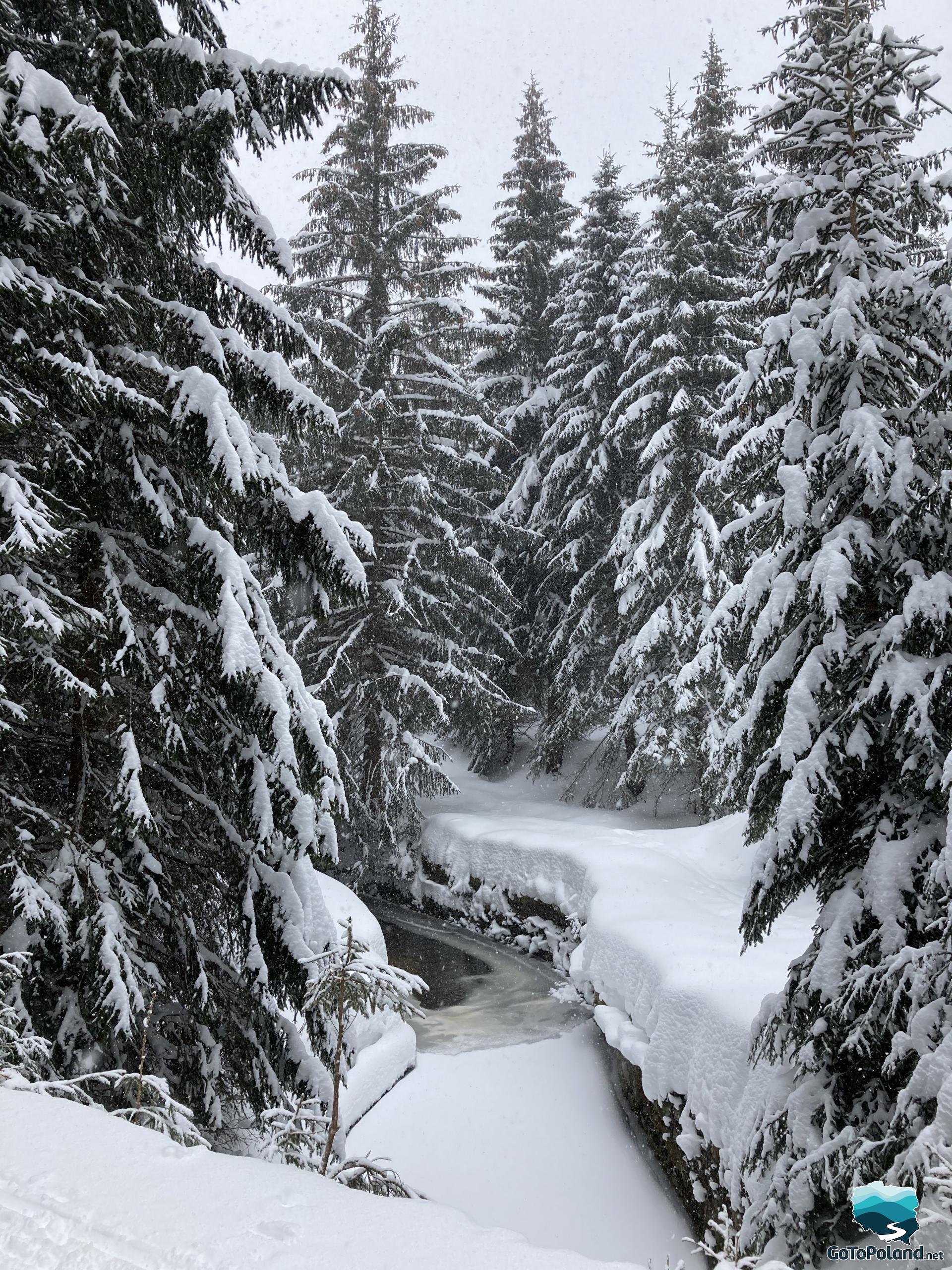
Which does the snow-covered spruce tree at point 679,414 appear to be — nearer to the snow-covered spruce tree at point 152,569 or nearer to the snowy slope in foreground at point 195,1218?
the snow-covered spruce tree at point 152,569

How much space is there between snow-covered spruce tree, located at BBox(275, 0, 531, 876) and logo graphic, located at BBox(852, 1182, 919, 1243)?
1326 centimetres

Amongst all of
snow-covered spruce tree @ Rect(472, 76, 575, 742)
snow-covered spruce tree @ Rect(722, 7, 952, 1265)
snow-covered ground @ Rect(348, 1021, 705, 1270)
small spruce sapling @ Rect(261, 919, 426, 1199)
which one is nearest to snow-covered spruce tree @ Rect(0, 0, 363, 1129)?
small spruce sapling @ Rect(261, 919, 426, 1199)

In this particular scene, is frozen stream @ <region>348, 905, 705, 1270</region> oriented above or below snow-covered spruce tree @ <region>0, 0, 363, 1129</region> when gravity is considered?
below

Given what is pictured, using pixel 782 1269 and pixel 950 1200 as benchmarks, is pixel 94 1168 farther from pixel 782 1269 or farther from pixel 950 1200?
pixel 950 1200

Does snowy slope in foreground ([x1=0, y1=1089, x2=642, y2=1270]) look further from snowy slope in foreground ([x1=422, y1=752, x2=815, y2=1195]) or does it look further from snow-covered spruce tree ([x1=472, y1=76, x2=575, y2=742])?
snow-covered spruce tree ([x1=472, y1=76, x2=575, y2=742])

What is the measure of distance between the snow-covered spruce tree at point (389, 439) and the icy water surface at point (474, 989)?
2159 mm

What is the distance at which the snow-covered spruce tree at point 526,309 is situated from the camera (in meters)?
20.8

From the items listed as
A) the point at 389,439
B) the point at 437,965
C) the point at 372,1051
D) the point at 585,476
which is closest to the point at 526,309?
the point at 585,476

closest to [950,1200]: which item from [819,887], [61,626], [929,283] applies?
[819,887]

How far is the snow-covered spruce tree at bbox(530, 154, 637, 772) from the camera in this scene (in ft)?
59.4

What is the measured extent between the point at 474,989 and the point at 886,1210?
36.3 feet

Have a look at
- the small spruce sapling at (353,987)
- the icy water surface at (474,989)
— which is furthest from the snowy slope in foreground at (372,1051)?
the small spruce sapling at (353,987)

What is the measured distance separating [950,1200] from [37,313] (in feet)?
15.9

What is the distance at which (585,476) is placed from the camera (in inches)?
722
